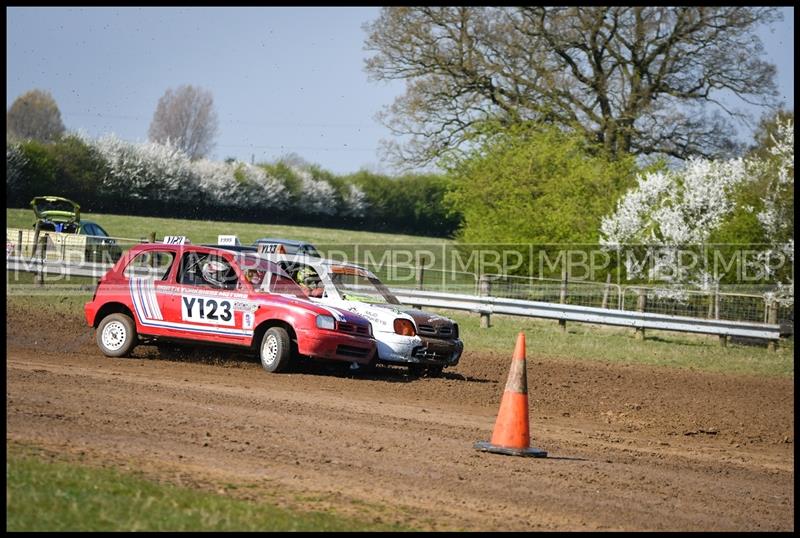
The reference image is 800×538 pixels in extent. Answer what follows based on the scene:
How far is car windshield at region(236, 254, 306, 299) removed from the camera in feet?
48.1

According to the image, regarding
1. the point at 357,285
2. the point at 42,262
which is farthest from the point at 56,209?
the point at 357,285

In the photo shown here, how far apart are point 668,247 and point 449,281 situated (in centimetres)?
926

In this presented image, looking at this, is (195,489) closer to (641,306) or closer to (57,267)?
(641,306)

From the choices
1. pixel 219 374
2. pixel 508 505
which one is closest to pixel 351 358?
pixel 219 374

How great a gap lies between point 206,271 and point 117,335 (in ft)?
5.32

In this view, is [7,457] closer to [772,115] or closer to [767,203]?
[767,203]

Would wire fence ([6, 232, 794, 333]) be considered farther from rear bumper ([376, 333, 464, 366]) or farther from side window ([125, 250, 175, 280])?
rear bumper ([376, 333, 464, 366])

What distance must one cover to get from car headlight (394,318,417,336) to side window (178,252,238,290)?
2333 millimetres

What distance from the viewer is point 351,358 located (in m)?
14.2

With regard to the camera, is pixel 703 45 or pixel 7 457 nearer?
pixel 7 457

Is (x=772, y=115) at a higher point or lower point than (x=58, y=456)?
higher

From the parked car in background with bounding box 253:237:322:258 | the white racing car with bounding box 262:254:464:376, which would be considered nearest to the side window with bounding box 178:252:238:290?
the white racing car with bounding box 262:254:464:376

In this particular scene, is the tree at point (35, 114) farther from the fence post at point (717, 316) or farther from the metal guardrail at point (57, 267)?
the fence post at point (717, 316)

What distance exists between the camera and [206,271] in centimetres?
1484
